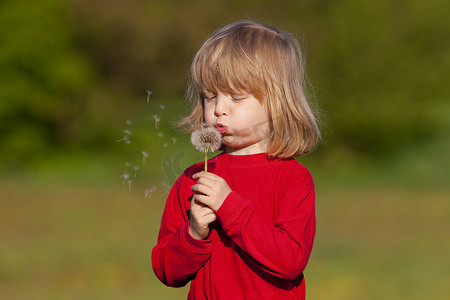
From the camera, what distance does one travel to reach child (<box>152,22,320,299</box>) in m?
2.25

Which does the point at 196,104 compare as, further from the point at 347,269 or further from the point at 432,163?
the point at 432,163

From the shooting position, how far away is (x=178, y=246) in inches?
94.1

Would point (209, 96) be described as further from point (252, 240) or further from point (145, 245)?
point (145, 245)

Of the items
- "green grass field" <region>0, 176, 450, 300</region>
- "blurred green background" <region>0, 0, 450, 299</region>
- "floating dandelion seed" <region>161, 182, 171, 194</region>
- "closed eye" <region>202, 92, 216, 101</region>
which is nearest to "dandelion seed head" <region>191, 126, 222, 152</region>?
"closed eye" <region>202, 92, 216, 101</region>

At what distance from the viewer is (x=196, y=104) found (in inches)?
103

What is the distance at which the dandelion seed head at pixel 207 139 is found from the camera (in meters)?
2.38

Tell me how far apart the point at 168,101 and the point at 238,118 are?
43.0 ft

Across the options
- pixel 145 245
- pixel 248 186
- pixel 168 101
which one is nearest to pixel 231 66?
pixel 248 186

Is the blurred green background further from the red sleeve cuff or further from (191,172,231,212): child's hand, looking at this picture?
(191,172,231,212): child's hand

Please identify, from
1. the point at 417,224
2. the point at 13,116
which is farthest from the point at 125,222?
the point at 13,116

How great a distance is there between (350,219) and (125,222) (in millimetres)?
3628

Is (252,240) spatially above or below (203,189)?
below

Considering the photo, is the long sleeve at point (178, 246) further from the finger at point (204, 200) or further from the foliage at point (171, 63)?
the foliage at point (171, 63)

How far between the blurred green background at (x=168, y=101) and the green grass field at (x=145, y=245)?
6cm
